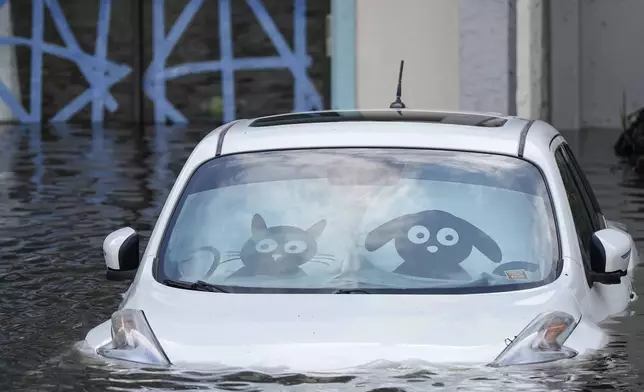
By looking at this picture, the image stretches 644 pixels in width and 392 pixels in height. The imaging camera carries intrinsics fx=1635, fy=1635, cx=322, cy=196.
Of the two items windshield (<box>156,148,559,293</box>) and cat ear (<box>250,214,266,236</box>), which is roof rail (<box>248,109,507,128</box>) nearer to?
windshield (<box>156,148,559,293</box>)

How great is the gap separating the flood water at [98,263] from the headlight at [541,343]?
0.13 ft

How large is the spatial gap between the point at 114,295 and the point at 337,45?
11.6 metres

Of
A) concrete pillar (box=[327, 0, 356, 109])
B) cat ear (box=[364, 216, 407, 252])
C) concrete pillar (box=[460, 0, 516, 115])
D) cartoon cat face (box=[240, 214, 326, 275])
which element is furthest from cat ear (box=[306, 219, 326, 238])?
concrete pillar (box=[327, 0, 356, 109])

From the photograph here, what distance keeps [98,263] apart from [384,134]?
4.73m

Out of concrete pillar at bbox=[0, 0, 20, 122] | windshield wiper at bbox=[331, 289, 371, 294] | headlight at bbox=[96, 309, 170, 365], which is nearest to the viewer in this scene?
headlight at bbox=[96, 309, 170, 365]

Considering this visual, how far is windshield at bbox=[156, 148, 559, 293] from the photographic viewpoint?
5516 millimetres

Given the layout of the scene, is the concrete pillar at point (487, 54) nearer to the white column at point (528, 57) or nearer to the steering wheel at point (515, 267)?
the white column at point (528, 57)

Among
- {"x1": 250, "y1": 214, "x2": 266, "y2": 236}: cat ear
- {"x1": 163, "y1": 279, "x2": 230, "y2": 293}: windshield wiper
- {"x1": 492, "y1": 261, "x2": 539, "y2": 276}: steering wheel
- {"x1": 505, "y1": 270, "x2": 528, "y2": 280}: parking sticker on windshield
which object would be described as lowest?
{"x1": 163, "y1": 279, "x2": 230, "y2": 293}: windshield wiper

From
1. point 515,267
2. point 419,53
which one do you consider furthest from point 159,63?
point 515,267

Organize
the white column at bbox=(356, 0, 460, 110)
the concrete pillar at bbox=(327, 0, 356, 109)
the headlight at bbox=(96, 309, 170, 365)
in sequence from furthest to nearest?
1. the concrete pillar at bbox=(327, 0, 356, 109)
2. the white column at bbox=(356, 0, 460, 110)
3. the headlight at bbox=(96, 309, 170, 365)

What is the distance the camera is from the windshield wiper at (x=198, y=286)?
5.47 metres

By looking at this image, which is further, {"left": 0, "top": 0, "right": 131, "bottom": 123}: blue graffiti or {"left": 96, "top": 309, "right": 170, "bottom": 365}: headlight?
{"left": 0, "top": 0, "right": 131, "bottom": 123}: blue graffiti

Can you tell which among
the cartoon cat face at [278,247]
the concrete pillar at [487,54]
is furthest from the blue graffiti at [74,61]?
the cartoon cat face at [278,247]

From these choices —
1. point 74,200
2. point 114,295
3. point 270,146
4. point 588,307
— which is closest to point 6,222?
point 74,200
